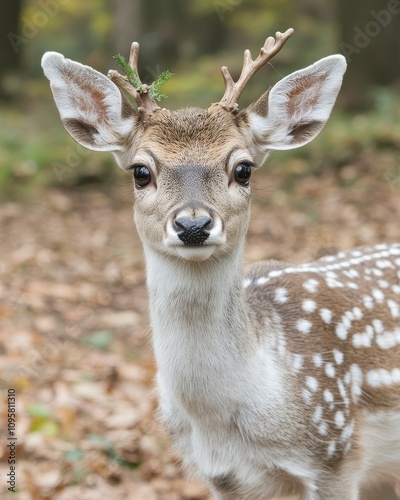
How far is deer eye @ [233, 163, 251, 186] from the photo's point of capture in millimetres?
3758

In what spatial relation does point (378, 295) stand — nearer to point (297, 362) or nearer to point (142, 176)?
point (297, 362)

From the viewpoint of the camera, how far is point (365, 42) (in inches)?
515

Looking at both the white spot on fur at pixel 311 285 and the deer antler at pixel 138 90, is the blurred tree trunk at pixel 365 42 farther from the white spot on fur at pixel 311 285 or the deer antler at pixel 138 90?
the deer antler at pixel 138 90

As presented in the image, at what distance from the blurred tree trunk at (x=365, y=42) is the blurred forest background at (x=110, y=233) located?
0.03 meters

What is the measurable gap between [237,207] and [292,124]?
69 centimetres

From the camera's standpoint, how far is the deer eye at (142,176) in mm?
3744

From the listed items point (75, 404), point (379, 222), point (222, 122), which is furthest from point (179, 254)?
point (379, 222)

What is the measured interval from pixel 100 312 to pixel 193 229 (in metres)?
4.45

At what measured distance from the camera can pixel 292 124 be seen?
13.7ft

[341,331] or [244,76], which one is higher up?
[244,76]

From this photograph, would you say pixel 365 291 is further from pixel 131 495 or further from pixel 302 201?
pixel 302 201

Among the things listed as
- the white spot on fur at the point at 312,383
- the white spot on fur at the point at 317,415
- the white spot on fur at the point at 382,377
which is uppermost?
the white spot on fur at the point at 312,383

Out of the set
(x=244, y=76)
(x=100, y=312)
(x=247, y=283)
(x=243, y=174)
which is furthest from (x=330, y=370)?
(x=100, y=312)

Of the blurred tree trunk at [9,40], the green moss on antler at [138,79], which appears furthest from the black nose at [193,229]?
the blurred tree trunk at [9,40]
